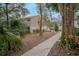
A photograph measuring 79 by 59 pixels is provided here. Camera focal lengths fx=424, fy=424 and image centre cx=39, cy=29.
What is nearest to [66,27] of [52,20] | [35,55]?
[52,20]

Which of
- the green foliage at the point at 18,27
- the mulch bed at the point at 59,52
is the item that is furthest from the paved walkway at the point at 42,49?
the green foliage at the point at 18,27

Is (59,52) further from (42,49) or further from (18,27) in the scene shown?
(18,27)

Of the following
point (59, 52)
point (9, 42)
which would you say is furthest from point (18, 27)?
point (59, 52)

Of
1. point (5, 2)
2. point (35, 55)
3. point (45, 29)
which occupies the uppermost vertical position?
point (5, 2)

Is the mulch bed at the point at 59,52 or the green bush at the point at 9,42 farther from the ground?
the green bush at the point at 9,42

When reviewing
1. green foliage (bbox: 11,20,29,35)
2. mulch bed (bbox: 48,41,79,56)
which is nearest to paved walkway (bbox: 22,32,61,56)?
mulch bed (bbox: 48,41,79,56)

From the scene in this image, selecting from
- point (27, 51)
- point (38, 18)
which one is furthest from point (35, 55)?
point (38, 18)

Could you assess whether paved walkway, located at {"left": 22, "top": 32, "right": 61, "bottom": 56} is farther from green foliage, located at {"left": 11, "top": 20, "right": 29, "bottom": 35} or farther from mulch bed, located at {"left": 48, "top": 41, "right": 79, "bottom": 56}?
green foliage, located at {"left": 11, "top": 20, "right": 29, "bottom": 35}

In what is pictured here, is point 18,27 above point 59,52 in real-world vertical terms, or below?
above

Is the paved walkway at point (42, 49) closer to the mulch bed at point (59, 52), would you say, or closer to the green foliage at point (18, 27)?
the mulch bed at point (59, 52)

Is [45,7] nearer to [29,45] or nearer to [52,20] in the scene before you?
[52,20]

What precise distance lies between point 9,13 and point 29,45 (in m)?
0.30

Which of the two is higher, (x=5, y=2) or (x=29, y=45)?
(x=5, y=2)

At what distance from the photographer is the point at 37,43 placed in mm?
3322
